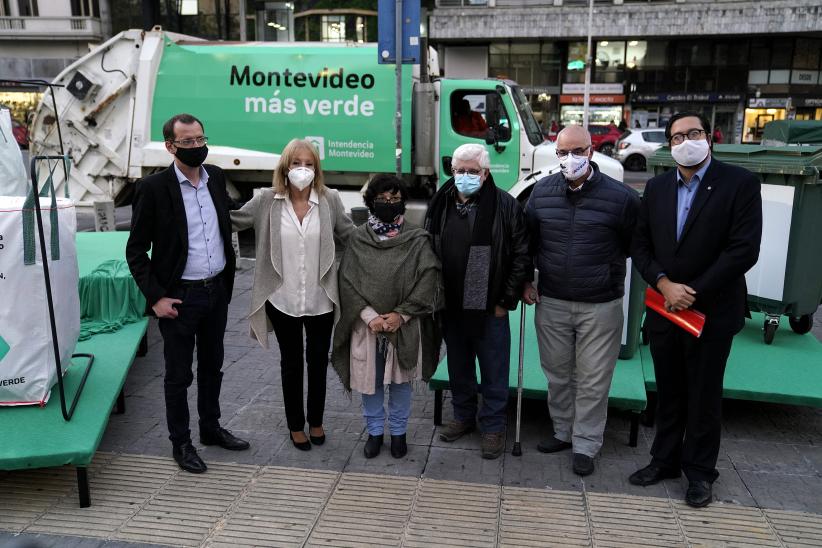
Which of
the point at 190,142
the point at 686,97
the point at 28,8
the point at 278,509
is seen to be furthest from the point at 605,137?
the point at 28,8

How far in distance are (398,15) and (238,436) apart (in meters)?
4.65

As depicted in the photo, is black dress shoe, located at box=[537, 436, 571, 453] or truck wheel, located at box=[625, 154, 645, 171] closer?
black dress shoe, located at box=[537, 436, 571, 453]

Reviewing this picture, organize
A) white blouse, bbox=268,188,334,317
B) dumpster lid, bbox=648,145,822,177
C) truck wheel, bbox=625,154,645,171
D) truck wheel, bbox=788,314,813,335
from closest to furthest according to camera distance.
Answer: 1. white blouse, bbox=268,188,334,317
2. dumpster lid, bbox=648,145,822,177
3. truck wheel, bbox=788,314,813,335
4. truck wheel, bbox=625,154,645,171

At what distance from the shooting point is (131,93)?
34.1ft

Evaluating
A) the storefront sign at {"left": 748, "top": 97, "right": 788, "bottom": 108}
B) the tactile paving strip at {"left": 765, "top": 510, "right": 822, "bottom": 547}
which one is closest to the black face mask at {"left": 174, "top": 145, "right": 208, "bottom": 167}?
the tactile paving strip at {"left": 765, "top": 510, "right": 822, "bottom": 547}

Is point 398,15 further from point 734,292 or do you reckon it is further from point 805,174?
A: point 734,292

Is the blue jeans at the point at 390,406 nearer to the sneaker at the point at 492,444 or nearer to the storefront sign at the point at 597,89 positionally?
the sneaker at the point at 492,444

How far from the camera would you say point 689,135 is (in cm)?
338

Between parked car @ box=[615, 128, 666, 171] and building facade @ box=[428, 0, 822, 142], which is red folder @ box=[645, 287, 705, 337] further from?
building facade @ box=[428, 0, 822, 142]

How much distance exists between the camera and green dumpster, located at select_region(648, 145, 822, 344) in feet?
16.9

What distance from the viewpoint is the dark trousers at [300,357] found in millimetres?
3957

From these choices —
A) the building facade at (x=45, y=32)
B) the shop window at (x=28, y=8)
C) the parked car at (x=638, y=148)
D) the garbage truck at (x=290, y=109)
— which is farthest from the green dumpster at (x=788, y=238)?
the shop window at (x=28, y=8)

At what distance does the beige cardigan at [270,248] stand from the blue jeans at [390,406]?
1.62 ft

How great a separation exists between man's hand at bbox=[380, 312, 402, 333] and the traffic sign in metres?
4.16
